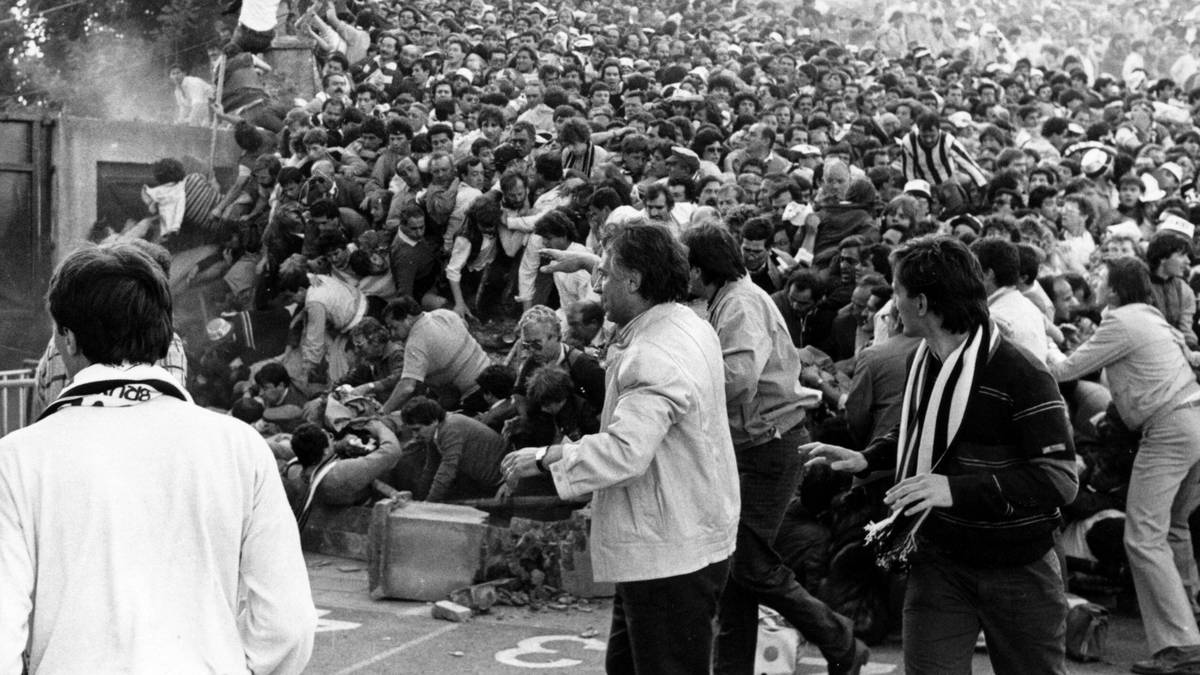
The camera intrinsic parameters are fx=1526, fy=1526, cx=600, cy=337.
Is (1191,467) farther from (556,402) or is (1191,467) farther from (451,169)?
(451,169)

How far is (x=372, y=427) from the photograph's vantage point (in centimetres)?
900

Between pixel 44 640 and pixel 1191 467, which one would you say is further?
pixel 1191 467

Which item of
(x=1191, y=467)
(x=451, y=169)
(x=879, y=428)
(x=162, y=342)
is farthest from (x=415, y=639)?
(x=451, y=169)

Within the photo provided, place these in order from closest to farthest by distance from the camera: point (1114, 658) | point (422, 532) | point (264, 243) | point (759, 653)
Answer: point (759, 653)
point (1114, 658)
point (422, 532)
point (264, 243)

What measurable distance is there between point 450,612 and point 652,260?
10.9 feet

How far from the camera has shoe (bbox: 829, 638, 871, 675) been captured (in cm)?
564

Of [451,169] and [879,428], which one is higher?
[451,169]

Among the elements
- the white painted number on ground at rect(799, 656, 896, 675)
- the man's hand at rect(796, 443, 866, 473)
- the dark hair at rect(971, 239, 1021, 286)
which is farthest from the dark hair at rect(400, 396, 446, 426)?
the man's hand at rect(796, 443, 866, 473)

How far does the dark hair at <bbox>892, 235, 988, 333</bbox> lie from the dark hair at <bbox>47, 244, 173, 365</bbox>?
221 centimetres

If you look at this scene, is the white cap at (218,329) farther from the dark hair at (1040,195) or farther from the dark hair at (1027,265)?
the dark hair at (1027,265)

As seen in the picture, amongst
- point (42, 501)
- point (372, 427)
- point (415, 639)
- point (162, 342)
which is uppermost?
point (162, 342)

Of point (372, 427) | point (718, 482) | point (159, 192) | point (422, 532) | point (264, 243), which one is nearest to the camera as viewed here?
point (718, 482)

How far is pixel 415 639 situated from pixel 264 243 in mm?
7234

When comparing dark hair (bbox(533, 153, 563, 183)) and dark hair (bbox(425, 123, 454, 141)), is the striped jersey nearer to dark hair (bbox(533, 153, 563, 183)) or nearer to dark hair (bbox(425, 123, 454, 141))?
dark hair (bbox(533, 153, 563, 183))
